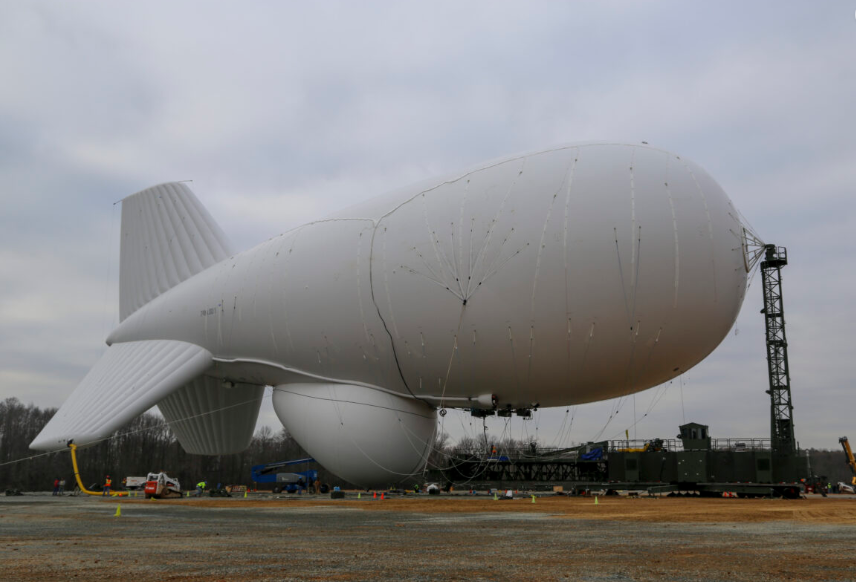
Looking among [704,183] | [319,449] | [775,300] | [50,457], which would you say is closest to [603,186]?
[704,183]

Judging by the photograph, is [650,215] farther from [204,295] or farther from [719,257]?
[204,295]

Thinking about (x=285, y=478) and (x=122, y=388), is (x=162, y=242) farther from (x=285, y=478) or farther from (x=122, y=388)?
(x=285, y=478)

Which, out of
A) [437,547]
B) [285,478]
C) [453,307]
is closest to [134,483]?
[285,478]

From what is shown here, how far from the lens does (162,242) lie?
3186cm

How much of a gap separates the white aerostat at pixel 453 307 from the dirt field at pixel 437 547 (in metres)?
5.33

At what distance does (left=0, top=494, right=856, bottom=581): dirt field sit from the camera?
6.97 m

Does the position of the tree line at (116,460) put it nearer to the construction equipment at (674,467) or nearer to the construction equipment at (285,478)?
the construction equipment at (285,478)

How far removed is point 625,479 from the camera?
28.7 meters

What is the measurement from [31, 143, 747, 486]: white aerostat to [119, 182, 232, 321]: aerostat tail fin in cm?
193

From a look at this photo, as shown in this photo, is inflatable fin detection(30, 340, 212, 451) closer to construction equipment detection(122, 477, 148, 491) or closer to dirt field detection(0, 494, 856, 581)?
dirt field detection(0, 494, 856, 581)

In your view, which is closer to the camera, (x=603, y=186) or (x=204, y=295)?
(x=603, y=186)

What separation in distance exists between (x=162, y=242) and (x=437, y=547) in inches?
1044

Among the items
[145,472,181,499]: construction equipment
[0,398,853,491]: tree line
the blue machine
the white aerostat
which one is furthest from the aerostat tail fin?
[0,398,853,491]: tree line

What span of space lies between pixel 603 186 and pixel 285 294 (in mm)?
11890
